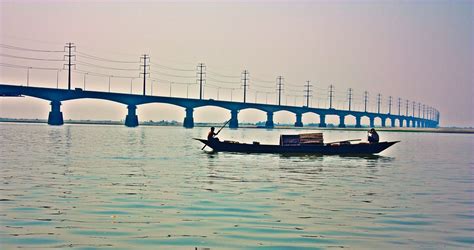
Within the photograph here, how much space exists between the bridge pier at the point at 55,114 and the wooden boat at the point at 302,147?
84595 mm

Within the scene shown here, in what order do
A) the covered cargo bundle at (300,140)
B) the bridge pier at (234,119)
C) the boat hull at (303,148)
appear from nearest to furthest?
the boat hull at (303,148), the covered cargo bundle at (300,140), the bridge pier at (234,119)

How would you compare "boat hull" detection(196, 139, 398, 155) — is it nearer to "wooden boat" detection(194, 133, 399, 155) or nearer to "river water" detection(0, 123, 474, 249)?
"wooden boat" detection(194, 133, 399, 155)

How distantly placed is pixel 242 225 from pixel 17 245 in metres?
5.07

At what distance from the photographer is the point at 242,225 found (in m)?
14.8

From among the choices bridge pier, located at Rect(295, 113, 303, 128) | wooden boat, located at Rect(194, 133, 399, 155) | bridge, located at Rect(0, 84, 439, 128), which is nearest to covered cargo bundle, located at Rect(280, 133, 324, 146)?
wooden boat, located at Rect(194, 133, 399, 155)

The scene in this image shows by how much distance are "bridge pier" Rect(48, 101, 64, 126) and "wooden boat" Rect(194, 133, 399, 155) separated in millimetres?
84595

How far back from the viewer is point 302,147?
46.1 m

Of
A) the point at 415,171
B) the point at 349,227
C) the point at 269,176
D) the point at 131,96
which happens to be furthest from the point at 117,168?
the point at 131,96

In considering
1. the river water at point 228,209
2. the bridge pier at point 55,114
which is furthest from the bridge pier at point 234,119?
the river water at point 228,209

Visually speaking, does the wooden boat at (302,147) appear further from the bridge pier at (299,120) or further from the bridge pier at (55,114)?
the bridge pier at (299,120)

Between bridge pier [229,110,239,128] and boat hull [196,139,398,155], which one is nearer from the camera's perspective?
boat hull [196,139,398,155]

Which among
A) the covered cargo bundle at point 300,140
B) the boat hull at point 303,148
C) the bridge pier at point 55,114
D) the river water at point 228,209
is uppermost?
the bridge pier at point 55,114

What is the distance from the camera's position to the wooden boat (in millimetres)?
45719

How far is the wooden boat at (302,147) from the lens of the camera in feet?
150
